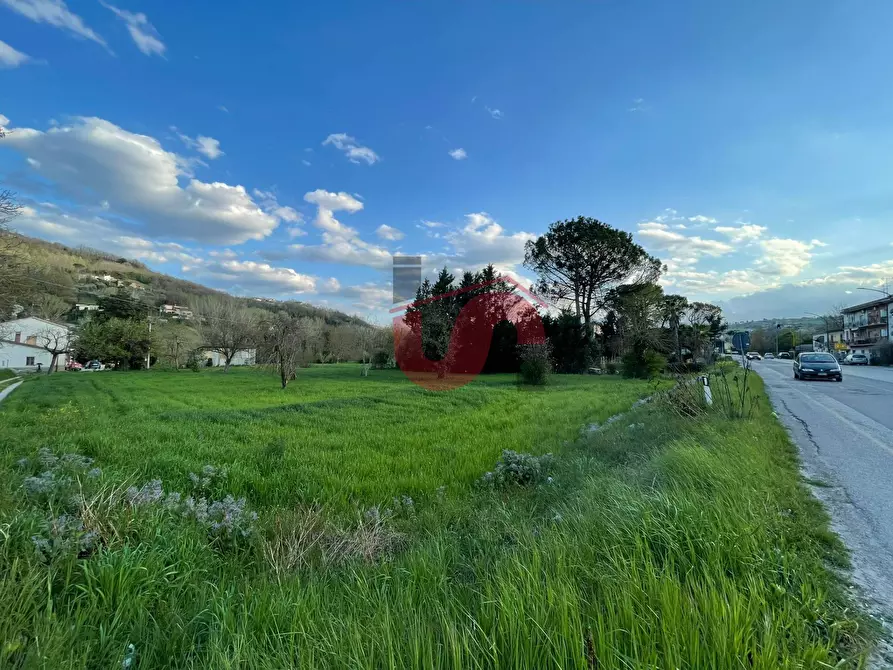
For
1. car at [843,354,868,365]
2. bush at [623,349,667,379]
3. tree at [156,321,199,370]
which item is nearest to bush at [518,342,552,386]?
bush at [623,349,667,379]

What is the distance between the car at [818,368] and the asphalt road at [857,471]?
974 cm

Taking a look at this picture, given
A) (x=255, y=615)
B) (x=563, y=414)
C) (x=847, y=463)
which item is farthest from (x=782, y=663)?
(x=563, y=414)

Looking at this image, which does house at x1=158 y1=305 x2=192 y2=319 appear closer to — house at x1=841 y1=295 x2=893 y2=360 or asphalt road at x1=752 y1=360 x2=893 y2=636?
asphalt road at x1=752 y1=360 x2=893 y2=636

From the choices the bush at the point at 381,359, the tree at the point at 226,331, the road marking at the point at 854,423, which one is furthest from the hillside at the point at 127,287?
the road marking at the point at 854,423

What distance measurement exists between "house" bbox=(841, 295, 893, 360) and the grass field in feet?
255

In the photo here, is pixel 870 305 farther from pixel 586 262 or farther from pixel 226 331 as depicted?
pixel 226 331

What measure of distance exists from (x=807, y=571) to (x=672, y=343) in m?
29.7

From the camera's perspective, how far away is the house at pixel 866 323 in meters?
61.7

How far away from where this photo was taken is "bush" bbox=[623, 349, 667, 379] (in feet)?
84.5

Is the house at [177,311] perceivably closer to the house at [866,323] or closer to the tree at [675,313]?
the tree at [675,313]

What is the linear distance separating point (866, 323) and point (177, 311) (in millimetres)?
115625

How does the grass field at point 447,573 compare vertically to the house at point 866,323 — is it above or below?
below

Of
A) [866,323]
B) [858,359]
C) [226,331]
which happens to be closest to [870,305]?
[866,323]

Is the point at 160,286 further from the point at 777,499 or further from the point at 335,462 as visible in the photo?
the point at 777,499
